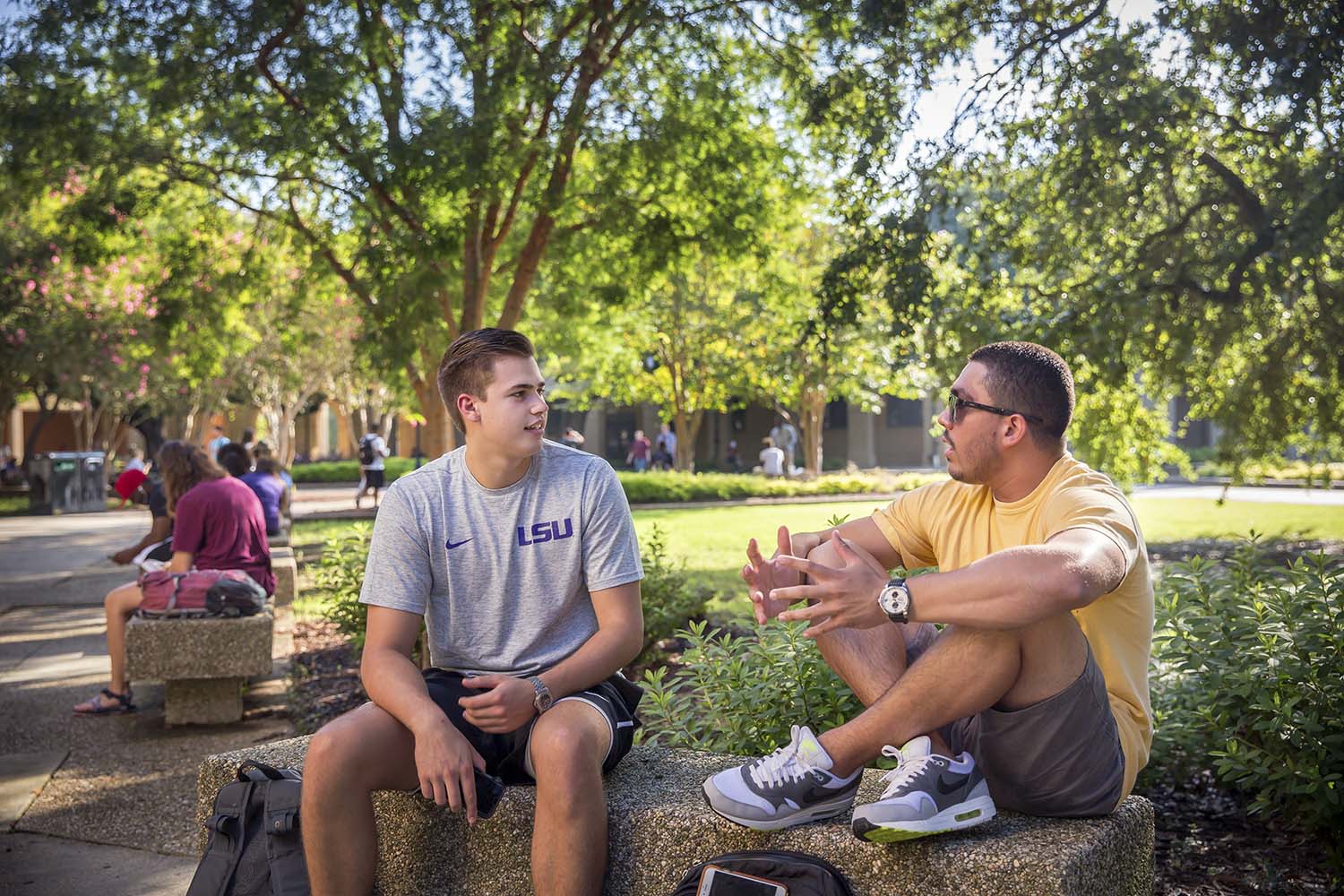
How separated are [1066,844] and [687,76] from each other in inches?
399

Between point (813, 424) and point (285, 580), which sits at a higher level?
point (813, 424)

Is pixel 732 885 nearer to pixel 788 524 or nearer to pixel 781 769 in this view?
pixel 781 769

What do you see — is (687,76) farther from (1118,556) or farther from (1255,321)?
(1118,556)

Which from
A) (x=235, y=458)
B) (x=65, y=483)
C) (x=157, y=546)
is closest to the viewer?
(x=157, y=546)

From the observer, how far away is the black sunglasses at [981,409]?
289 centimetres

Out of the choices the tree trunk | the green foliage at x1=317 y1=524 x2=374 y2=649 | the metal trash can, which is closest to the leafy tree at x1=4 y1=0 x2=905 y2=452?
the green foliage at x1=317 y1=524 x2=374 y2=649

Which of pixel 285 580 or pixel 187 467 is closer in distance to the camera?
pixel 187 467

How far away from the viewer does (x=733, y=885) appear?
2.57 meters

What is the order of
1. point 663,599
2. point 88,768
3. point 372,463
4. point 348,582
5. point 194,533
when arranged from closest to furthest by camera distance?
1. point 88,768
2. point 194,533
3. point 663,599
4. point 348,582
5. point 372,463

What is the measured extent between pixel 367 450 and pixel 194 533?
16184mm

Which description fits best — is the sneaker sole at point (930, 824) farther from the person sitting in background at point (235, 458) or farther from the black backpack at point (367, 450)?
the black backpack at point (367, 450)

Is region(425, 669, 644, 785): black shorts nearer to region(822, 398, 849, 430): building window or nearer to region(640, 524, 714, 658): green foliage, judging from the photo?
region(640, 524, 714, 658): green foliage

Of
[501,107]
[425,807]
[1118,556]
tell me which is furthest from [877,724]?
[501,107]

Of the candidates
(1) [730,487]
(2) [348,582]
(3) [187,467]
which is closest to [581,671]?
(3) [187,467]
